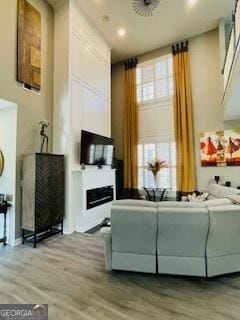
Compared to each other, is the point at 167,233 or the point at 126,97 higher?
the point at 126,97

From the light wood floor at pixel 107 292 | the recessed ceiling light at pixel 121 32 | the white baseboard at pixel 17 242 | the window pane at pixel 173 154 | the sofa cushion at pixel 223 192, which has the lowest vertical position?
the light wood floor at pixel 107 292

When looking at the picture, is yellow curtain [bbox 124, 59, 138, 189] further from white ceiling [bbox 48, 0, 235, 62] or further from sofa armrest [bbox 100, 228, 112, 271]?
sofa armrest [bbox 100, 228, 112, 271]

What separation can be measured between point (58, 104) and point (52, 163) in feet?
4.99

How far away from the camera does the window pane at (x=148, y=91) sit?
747 centimetres

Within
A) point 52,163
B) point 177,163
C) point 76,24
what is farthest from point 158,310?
point 76,24

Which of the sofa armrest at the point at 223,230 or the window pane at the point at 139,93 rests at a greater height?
the window pane at the point at 139,93

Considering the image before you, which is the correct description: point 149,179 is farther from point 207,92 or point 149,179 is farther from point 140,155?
point 207,92

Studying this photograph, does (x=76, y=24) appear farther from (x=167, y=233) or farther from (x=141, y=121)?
(x=167, y=233)

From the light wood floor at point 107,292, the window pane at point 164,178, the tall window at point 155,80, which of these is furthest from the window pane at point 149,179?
the light wood floor at point 107,292

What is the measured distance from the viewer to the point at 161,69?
733cm

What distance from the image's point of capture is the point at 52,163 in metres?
4.50

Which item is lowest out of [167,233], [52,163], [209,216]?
[167,233]

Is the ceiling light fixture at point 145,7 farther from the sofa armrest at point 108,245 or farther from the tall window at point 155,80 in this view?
the sofa armrest at point 108,245

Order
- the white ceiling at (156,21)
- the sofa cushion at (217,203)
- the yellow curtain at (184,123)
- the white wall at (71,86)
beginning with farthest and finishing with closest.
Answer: the yellow curtain at (184,123) → the white ceiling at (156,21) → the white wall at (71,86) → the sofa cushion at (217,203)
